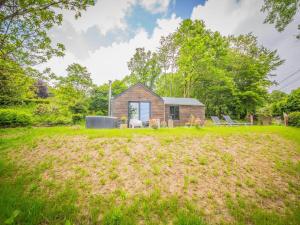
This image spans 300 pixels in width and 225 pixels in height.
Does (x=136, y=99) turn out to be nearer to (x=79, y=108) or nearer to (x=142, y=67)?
(x=79, y=108)

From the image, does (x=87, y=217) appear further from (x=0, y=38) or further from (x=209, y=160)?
(x=0, y=38)

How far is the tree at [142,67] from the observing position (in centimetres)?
2948

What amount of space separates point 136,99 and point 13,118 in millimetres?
9737

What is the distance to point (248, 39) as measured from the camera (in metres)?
23.7

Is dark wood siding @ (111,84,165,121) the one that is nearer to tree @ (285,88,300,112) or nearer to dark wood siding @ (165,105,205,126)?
dark wood siding @ (165,105,205,126)

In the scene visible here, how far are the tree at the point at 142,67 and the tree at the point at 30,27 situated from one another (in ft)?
84.7

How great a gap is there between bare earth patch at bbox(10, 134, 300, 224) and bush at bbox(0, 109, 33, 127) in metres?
6.03

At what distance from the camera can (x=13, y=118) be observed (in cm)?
997

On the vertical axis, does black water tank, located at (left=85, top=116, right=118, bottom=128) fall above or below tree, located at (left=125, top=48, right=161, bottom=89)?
below

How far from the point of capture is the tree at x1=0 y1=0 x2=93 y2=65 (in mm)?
3711

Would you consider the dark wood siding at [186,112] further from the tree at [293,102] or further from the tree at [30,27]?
the tree at [30,27]

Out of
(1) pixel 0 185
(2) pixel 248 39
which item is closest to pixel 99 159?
(1) pixel 0 185

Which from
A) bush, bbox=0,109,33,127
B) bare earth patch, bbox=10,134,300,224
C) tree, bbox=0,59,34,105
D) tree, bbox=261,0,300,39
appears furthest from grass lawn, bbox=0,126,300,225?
tree, bbox=261,0,300,39

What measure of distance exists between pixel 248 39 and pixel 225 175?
1127 inches
